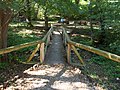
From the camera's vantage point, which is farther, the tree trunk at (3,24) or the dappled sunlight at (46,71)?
the tree trunk at (3,24)

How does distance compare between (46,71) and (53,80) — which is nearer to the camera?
(53,80)

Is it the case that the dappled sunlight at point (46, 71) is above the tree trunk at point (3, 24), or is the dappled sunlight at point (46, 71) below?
below

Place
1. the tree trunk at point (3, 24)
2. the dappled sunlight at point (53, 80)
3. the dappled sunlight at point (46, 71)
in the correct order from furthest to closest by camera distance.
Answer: the tree trunk at point (3, 24)
the dappled sunlight at point (46, 71)
the dappled sunlight at point (53, 80)

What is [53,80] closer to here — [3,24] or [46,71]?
[46,71]

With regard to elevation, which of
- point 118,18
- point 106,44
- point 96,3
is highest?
point 96,3

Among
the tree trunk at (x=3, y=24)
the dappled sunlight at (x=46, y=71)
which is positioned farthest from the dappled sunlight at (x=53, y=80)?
the tree trunk at (x=3, y=24)

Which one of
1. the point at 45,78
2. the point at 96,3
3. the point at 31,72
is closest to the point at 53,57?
the point at 31,72

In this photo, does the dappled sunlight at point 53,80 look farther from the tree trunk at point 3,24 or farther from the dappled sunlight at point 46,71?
the tree trunk at point 3,24

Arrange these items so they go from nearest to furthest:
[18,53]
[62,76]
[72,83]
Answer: [72,83] → [62,76] → [18,53]

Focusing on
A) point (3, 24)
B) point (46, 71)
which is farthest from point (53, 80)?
point (3, 24)

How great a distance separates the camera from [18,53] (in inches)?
534

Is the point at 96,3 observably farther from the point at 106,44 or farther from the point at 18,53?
the point at 18,53

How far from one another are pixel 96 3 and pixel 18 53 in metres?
6.60

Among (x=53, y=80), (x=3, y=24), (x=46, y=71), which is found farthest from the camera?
(x=3, y=24)
